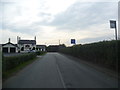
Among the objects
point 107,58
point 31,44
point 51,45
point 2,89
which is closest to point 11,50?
point 31,44

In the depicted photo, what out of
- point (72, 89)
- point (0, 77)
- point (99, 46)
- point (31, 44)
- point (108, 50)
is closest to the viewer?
point (72, 89)

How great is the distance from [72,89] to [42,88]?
139 cm

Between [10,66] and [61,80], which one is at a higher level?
[10,66]

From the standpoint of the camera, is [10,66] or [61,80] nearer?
[61,80]

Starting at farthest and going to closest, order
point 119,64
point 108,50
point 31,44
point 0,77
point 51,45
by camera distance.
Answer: point 51,45 < point 31,44 < point 108,50 < point 119,64 < point 0,77

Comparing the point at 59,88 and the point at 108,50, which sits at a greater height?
the point at 108,50

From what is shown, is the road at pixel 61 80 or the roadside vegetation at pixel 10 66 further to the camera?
the roadside vegetation at pixel 10 66

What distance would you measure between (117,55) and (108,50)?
97.3 inches

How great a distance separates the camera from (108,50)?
1841cm

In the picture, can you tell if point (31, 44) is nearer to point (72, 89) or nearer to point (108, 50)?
point (108, 50)

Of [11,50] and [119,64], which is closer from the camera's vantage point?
[119,64]

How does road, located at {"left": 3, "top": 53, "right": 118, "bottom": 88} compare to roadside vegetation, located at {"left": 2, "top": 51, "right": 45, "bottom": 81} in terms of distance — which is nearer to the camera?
road, located at {"left": 3, "top": 53, "right": 118, "bottom": 88}

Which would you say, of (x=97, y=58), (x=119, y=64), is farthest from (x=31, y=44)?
(x=119, y=64)

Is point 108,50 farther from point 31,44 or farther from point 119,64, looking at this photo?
point 31,44
